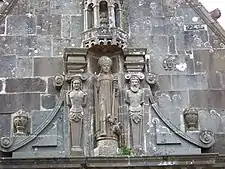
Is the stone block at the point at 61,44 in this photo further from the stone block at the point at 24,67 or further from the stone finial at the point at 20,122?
the stone finial at the point at 20,122

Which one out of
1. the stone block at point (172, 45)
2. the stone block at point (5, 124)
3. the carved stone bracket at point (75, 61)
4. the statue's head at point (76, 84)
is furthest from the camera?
the stone block at point (172, 45)

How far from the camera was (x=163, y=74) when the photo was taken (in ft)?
42.3

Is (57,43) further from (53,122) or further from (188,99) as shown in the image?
(188,99)

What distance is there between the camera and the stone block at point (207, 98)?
1262 cm

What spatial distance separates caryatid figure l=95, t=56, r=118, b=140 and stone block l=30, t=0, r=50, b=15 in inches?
71.2

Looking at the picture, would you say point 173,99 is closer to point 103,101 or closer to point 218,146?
point 218,146

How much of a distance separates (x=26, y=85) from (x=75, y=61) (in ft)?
3.42

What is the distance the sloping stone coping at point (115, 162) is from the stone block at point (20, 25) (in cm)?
297

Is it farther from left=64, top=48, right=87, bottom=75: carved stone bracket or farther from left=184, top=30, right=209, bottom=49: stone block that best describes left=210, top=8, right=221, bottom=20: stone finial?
left=64, top=48, right=87, bottom=75: carved stone bracket

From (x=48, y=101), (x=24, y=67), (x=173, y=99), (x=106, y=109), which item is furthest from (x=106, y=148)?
(x=24, y=67)

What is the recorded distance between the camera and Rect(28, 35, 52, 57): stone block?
13000 millimetres

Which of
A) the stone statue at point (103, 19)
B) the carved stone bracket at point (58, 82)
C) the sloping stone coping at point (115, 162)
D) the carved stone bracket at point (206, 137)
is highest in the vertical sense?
the stone statue at point (103, 19)

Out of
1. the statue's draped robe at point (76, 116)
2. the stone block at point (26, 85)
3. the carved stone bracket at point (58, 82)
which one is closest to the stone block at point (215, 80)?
the statue's draped robe at point (76, 116)

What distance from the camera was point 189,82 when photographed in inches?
505
